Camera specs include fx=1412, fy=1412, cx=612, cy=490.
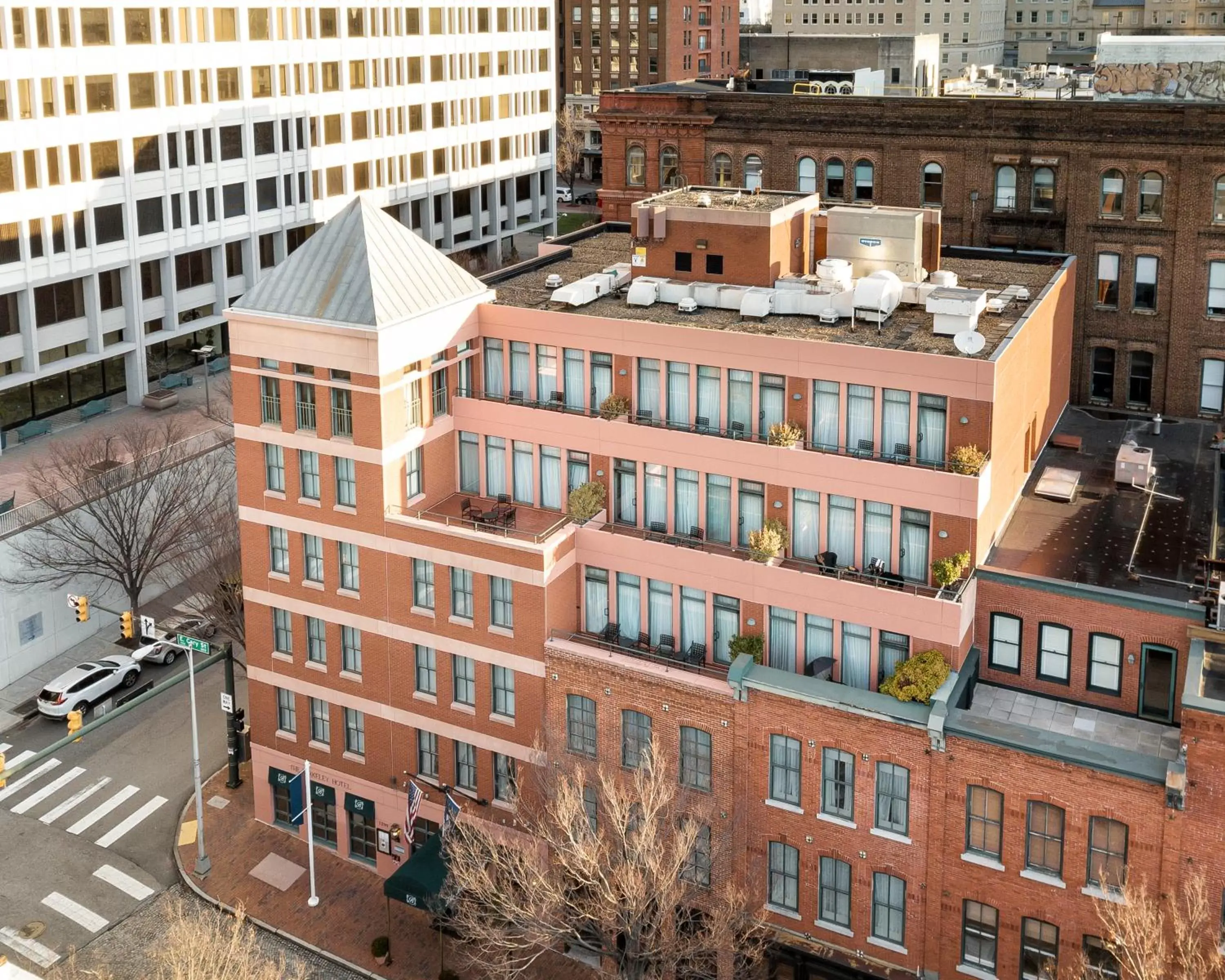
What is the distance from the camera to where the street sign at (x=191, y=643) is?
4953 cm

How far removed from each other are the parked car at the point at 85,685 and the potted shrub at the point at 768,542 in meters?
35.2

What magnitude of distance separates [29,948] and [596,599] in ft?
77.2

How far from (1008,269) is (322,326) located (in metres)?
29.4

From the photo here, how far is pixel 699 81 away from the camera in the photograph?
91.9 metres

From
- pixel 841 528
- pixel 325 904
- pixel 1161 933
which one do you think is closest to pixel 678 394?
pixel 841 528

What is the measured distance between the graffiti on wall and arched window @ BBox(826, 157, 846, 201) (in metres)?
13.0

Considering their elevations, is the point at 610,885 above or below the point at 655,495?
below

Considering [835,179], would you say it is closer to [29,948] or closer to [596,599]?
[596,599]

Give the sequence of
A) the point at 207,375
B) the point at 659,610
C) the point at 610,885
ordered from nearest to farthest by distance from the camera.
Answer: the point at 610,885, the point at 659,610, the point at 207,375

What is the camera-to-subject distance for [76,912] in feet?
171

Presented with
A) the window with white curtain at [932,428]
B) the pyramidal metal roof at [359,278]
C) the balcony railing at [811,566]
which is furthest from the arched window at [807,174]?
the window with white curtain at [932,428]

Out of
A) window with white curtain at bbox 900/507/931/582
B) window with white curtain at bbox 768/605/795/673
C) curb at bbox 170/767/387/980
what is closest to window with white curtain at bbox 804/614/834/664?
window with white curtain at bbox 768/605/795/673

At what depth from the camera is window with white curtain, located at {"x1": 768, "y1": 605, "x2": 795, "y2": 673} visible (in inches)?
1829

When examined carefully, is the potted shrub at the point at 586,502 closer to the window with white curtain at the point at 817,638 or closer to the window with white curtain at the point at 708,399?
the window with white curtain at the point at 708,399
